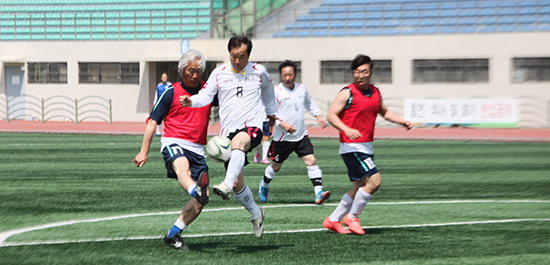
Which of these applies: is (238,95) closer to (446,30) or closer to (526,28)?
(446,30)

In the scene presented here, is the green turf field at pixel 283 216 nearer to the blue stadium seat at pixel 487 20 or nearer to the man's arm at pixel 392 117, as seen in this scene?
the man's arm at pixel 392 117

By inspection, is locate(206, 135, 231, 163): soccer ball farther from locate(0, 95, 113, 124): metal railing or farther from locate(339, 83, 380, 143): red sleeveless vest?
locate(0, 95, 113, 124): metal railing

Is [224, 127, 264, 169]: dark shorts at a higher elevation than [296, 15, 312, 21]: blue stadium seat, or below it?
below

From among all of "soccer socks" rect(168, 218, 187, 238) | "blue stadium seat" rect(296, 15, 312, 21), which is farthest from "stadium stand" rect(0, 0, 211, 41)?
"soccer socks" rect(168, 218, 187, 238)

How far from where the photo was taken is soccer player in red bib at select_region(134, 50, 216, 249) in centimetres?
565

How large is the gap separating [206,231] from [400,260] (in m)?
2.21

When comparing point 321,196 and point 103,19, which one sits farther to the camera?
point 103,19

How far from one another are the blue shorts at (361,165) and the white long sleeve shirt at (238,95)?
1.07m

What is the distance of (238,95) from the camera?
6098 millimetres

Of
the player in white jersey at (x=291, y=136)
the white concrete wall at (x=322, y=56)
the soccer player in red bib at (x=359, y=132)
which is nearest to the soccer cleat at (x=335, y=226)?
the soccer player in red bib at (x=359, y=132)

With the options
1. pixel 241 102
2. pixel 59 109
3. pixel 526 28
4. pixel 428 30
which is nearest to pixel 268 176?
pixel 241 102

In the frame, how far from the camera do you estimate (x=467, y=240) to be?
616 centimetres

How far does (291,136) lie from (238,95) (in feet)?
10.8

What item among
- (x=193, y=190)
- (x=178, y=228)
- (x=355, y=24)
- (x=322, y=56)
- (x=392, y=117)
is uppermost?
(x=355, y=24)
